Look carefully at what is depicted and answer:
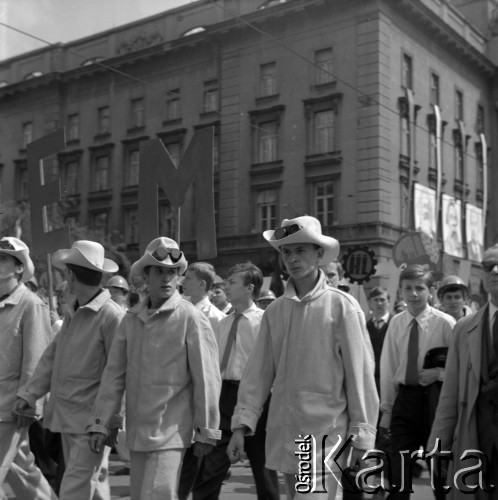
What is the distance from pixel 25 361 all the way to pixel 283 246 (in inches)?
83.4

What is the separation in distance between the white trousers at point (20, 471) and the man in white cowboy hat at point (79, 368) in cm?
34

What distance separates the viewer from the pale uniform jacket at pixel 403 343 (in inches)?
237

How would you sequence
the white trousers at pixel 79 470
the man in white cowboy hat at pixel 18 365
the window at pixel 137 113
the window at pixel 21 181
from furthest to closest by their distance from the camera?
the window at pixel 21 181 → the window at pixel 137 113 → the man in white cowboy hat at pixel 18 365 → the white trousers at pixel 79 470

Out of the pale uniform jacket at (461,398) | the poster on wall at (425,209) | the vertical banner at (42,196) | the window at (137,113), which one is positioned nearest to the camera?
the pale uniform jacket at (461,398)

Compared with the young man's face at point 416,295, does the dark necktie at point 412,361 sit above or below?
below

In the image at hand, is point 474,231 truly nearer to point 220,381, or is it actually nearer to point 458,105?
point 458,105

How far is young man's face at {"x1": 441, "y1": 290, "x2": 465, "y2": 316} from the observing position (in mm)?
6891

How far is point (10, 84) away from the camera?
32.0 meters

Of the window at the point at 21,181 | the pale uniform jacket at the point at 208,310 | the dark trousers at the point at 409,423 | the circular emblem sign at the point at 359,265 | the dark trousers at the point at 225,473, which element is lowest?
the dark trousers at the point at 225,473

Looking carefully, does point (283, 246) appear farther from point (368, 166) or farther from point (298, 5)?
point (298, 5)

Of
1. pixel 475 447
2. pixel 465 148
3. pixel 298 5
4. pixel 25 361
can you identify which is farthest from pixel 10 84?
pixel 475 447

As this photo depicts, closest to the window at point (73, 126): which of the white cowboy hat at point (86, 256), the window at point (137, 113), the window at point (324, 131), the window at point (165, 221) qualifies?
the window at point (137, 113)

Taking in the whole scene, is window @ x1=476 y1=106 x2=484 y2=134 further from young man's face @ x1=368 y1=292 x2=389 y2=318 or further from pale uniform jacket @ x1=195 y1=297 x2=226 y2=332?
pale uniform jacket @ x1=195 y1=297 x2=226 y2=332

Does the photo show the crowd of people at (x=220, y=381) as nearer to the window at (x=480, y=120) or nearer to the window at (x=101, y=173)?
the window at (x=101, y=173)
